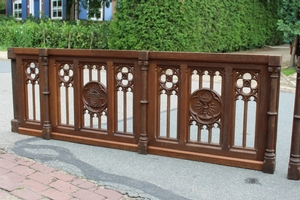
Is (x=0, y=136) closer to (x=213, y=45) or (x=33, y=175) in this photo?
(x=33, y=175)

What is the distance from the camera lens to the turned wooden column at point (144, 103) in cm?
490

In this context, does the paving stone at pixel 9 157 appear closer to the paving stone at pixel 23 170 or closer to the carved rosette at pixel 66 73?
the paving stone at pixel 23 170

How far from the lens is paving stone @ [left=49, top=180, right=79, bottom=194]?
4.01m

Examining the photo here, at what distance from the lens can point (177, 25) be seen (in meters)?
14.1

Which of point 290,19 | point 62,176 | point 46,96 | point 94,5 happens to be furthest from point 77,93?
point 94,5

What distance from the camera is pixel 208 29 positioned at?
55.4ft

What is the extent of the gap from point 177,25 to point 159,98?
373 inches

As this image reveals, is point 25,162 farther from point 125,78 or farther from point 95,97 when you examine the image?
point 125,78

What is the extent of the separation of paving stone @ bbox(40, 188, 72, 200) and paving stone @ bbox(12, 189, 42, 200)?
75 millimetres

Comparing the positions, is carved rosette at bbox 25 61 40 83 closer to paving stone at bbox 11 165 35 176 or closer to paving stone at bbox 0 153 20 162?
paving stone at bbox 0 153 20 162

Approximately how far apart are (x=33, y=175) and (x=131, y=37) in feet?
33.2

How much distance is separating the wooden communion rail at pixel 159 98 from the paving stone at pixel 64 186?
47.3 inches

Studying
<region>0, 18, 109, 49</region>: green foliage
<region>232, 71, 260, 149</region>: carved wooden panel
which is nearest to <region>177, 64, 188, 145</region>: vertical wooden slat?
<region>232, 71, 260, 149</region>: carved wooden panel

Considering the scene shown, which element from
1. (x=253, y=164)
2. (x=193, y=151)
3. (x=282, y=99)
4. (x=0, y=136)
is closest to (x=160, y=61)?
(x=193, y=151)
